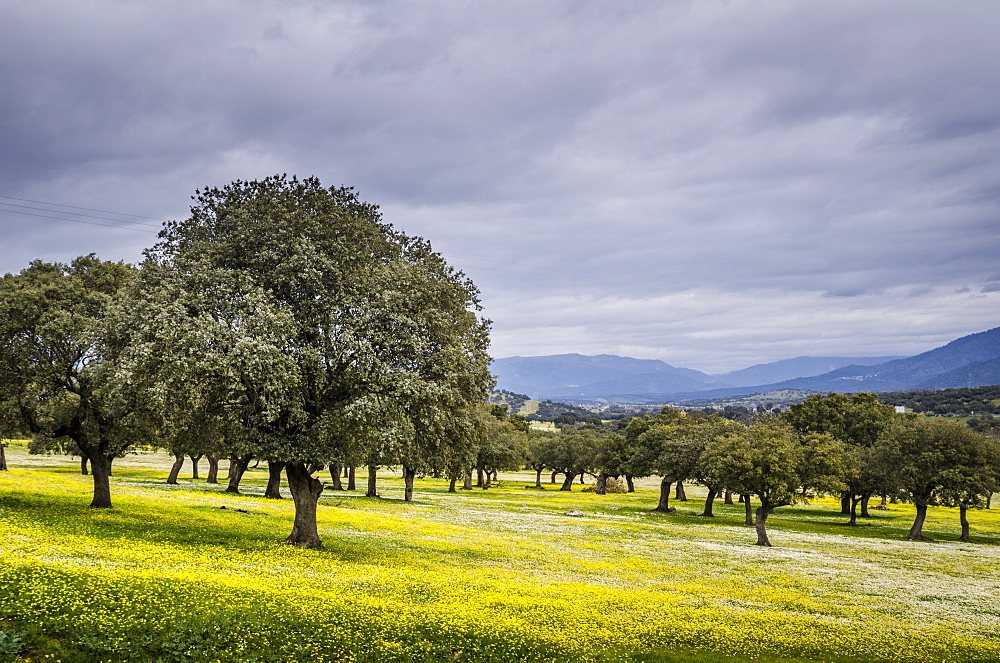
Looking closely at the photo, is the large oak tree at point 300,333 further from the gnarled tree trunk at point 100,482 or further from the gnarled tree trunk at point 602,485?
the gnarled tree trunk at point 602,485

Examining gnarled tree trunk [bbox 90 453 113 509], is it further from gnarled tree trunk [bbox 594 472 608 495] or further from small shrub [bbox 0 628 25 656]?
gnarled tree trunk [bbox 594 472 608 495]

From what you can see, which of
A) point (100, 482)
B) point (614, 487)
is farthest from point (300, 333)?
point (614, 487)

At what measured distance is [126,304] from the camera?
26.0 m

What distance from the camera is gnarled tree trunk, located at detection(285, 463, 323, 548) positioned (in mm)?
28078

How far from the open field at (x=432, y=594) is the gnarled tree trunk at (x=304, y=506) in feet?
3.98

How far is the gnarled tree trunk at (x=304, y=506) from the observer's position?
28.1m

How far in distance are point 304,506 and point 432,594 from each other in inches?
410

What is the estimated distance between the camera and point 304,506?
1125 inches

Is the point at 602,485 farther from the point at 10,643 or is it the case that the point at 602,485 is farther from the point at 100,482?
the point at 10,643

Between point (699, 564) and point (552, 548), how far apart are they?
9362mm

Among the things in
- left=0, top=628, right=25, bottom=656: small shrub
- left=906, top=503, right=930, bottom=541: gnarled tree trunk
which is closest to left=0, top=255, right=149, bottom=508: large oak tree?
left=0, top=628, right=25, bottom=656: small shrub

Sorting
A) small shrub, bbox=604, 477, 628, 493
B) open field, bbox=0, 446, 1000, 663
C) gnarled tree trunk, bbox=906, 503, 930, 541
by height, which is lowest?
small shrub, bbox=604, 477, 628, 493

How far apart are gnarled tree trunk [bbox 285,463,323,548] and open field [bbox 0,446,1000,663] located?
1.21 m

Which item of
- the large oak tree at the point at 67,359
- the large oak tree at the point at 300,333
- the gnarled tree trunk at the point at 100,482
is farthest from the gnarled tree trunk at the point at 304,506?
the gnarled tree trunk at the point at 100,482
